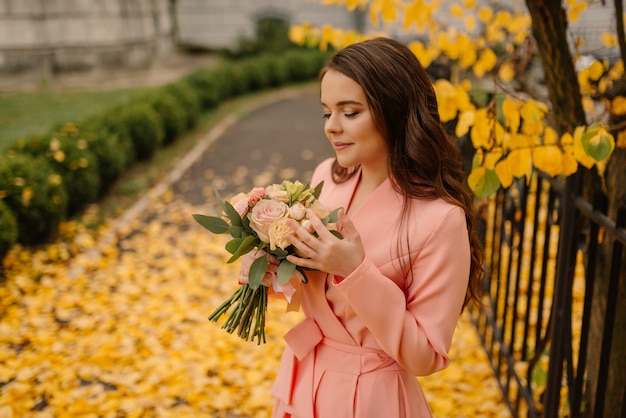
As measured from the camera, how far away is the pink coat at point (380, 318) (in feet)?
5.61

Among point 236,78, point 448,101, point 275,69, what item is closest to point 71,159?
point 448,101

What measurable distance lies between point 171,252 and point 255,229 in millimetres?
4771

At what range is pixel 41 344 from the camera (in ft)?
14.5

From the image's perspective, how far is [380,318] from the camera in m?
1.70

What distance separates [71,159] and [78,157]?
10 centimetres

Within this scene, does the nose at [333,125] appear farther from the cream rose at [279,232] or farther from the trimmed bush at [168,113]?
the trimmed bush at [168,113]

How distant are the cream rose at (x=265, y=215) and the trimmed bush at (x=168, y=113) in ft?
29.1

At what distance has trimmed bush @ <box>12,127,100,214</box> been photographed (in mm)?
6648

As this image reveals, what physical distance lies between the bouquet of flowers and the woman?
0.06 meters

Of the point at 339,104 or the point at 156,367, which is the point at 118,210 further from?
the point at 339,104

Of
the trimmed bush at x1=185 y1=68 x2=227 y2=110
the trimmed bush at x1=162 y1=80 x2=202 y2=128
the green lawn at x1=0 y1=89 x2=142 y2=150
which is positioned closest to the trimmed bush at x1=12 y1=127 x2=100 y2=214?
the green lawn at x1=0 y1=89 x2=142 y2=150

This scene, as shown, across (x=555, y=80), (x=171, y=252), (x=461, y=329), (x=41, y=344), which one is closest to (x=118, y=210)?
(x=171, y=252)

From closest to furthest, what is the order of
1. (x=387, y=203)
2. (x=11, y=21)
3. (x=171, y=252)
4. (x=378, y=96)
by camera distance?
1. (x=378, y=96)
2. (x=387, y=203)
3. (x=171, y=252)
4. (x=11, y=21)

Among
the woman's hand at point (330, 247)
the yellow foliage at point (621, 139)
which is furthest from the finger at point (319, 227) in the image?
the yellow foliage at point (621, 139)
